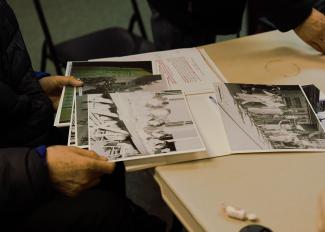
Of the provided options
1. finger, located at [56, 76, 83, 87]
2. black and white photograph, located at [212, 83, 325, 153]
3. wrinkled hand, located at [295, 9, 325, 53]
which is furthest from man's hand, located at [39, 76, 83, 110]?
wrinkled hand, located at [295, 9, 325, 53]

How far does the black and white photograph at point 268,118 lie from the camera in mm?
831

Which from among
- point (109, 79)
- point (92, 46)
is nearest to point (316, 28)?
point (109, 79)

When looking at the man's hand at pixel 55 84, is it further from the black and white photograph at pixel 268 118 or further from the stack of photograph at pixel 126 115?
the black and white photograph at pixel 268 118

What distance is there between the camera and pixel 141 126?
0.83m

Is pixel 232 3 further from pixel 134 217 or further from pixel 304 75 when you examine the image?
pixel 134 217

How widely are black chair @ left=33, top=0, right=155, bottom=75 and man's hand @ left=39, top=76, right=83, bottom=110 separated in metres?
0.68

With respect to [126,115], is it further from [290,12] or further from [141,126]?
[290,12]

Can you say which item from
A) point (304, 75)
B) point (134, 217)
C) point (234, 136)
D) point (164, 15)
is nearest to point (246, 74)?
point (304, 75)

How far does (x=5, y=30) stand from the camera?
99 cm

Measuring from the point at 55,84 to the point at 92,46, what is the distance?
854mm

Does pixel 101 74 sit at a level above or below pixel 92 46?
below

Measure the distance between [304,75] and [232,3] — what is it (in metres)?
0.50

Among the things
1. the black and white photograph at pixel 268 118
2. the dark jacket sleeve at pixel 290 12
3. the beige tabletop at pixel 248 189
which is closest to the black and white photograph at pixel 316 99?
the black and white photograph at pixel 268 118

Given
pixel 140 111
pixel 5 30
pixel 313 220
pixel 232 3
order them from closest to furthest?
pixel 313 220 < pixel 140 111 < pixel 5 30 < pixel 232 3
